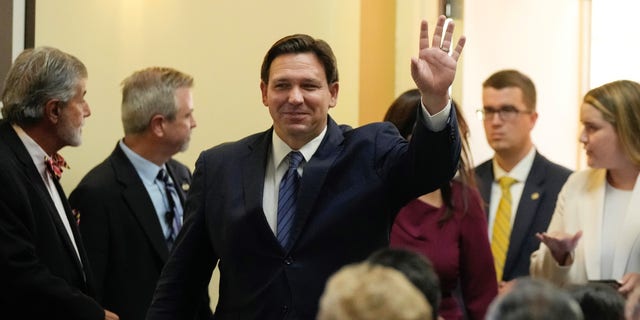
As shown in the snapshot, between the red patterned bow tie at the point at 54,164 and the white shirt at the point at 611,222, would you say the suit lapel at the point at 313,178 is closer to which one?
the red patterned bow tie at the point at 54,164

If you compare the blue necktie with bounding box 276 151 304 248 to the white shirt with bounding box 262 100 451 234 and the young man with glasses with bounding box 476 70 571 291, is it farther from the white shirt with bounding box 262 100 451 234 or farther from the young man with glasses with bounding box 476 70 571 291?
the young man with glasses with bounding box 476 70 571 291

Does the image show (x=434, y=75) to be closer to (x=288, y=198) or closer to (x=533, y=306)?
(x=288, y=198)

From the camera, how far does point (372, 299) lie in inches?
71.4

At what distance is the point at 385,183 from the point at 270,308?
0.51 metres

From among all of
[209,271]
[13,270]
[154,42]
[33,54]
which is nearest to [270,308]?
[209,271]

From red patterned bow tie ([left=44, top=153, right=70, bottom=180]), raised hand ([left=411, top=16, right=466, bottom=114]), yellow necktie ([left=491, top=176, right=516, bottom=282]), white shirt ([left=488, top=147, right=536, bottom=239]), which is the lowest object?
yellow necktie ([left=491, top=176, right=516, bottom=282])

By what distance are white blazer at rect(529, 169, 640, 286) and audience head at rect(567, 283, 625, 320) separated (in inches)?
68.9

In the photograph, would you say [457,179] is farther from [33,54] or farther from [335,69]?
[33,54]

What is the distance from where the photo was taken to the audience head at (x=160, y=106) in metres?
5.54

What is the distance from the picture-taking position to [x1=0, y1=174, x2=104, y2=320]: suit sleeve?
4129 millimetres

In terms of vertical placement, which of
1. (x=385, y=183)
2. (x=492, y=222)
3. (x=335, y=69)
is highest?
(x=335, y=69)

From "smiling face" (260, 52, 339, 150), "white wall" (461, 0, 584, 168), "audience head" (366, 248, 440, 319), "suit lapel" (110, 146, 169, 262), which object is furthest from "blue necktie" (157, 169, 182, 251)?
"audience head" (366, 248, 440, 319)

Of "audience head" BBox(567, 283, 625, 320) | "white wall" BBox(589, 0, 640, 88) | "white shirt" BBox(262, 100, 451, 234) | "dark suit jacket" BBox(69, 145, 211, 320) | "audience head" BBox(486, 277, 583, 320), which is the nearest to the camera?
"audience head" BBox(486, 277, 583, 320)

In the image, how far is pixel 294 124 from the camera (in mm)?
3564
